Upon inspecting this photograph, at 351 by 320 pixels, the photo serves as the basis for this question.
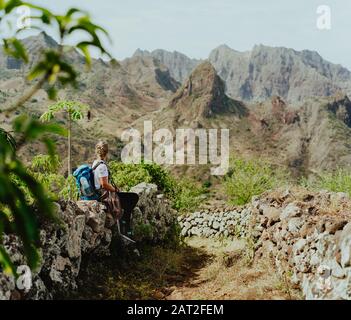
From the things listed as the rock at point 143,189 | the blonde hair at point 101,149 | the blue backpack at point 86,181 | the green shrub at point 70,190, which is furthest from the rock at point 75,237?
the rock at point 143,189

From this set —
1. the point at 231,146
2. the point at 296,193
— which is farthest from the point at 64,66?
the point at 231,146

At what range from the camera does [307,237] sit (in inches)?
305

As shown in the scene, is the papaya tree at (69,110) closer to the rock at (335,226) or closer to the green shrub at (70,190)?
the green shrub at (70,190)

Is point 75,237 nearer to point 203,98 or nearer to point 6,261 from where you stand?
point 6,261

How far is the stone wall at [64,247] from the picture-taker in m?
5.82

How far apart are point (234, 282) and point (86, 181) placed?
2980 mm

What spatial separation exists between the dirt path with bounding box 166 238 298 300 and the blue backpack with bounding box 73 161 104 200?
2134 millimetres

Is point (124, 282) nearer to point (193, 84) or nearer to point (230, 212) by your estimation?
point (230, 212)

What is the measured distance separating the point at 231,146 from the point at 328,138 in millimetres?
36159

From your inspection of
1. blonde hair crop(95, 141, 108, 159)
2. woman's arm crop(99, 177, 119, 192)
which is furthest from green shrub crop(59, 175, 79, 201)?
blonde hair crop(95, 141, 108, 159)

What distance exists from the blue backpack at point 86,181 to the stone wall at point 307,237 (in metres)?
3.45

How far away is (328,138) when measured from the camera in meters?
146

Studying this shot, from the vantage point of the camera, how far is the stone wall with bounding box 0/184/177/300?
5.82m

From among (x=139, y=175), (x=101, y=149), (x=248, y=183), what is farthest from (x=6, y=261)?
(x=248, y=183)
